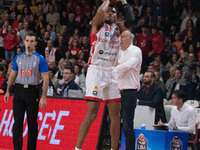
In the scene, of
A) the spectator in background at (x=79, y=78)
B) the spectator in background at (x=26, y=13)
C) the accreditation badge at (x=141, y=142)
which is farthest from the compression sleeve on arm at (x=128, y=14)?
the spectator in background at (x=26, y=13)

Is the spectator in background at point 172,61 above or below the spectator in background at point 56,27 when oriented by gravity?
below

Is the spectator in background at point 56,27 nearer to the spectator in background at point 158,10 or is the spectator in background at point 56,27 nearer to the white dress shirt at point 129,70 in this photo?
the spectator in background at point 158,10

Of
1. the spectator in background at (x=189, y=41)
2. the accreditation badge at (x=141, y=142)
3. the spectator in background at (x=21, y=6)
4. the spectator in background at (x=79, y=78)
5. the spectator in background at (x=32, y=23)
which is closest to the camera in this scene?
the accreditation badge at (x=141, y=142)

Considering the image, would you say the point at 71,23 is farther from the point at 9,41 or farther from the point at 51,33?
the point at 9,41

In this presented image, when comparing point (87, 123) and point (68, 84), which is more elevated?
point (68, 84)

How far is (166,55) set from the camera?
14141 millimetres

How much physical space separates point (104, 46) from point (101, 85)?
1.91 feet

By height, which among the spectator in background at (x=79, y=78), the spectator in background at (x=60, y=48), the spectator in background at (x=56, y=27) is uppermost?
the spectator in background at (x=56, y=27)

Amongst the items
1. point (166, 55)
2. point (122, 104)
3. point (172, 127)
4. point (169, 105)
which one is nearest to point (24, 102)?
point (122, 104)

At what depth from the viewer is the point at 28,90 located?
7082 mm

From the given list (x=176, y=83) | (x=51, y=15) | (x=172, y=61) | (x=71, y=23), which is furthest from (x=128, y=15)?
(x=51, y=15)

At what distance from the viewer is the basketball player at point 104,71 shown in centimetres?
604

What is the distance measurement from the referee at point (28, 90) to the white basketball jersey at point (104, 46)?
1370 millimetres

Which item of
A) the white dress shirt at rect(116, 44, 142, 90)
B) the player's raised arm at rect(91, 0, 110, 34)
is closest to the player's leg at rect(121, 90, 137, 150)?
the white dress shirt at rect(116, 44, 142, 90)
